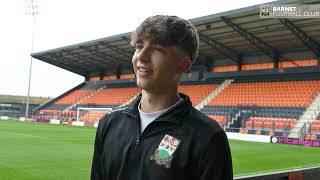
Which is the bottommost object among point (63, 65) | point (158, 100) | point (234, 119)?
point (158, 100)

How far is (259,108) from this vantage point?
97.5 ft

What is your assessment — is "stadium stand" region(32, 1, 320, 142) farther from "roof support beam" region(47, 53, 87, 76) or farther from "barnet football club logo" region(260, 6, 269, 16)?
"roof support beam" region(47, 53, 87, 76)

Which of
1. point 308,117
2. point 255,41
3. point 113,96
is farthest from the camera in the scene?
point 113,96

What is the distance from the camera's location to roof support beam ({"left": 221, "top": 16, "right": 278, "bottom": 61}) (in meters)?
26.9

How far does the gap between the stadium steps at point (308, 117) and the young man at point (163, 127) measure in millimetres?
23405

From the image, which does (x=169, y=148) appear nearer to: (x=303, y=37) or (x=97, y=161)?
(x=97, y=161)

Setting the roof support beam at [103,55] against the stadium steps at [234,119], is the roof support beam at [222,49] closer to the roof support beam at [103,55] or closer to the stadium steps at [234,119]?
the stadium steps at [234,119]

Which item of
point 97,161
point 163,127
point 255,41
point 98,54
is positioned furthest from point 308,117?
point 163,127

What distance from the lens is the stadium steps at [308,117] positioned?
2448cm

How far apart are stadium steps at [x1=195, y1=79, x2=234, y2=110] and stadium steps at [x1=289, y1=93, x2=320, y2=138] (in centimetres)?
896

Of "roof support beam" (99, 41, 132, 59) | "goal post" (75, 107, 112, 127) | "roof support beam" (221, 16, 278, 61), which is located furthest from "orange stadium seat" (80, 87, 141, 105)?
"roof support beam" (221, 16, 278, 61)

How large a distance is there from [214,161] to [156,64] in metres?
0.57

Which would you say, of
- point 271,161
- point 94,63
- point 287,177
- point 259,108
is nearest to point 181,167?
point 287,177

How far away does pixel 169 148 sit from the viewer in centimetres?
201
